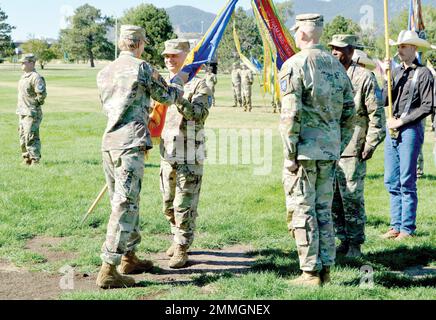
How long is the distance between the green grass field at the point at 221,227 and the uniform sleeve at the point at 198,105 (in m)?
1.69

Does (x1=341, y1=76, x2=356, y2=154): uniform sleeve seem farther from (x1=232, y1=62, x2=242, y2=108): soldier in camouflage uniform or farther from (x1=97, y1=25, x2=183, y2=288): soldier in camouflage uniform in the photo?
(x1=232, y1=62, x2=242, y2=108): soldier in camouflage uniform

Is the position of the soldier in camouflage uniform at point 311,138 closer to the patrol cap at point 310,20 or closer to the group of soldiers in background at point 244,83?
the patrol cap at point 310,20

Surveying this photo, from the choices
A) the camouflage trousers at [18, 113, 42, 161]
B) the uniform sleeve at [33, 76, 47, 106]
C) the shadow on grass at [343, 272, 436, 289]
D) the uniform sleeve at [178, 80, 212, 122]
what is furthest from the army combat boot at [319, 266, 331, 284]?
the camouflage trousers at [18, 113, 42, 161]

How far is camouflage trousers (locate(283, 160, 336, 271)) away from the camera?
197 inches

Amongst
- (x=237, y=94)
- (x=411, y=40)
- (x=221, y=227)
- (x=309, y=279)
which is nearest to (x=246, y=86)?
(x=237, y=94)

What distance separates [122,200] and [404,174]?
12.4ft

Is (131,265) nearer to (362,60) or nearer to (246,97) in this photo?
(362,60)

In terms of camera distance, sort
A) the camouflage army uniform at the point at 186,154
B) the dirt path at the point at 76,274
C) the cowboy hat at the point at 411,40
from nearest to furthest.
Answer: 1. the dirt path at the point at 76,274
2. the camouflage army uniform at the point at 186,154
3. the cowboy hat at the point at 411,40

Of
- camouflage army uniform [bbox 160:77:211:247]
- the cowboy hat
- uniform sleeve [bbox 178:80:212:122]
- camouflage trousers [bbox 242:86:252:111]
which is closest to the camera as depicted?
uniform sleeve [bbox 178:80:212:122]

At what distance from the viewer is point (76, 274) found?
5.75 meters

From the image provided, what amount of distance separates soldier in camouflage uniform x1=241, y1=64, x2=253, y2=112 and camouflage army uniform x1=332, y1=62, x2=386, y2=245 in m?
19.9

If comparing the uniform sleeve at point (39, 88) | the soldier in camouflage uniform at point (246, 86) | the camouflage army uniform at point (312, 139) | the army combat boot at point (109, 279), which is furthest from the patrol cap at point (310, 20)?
the soldier in camouflage uniform at point (246, 86)

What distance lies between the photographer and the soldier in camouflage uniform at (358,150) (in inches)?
243
